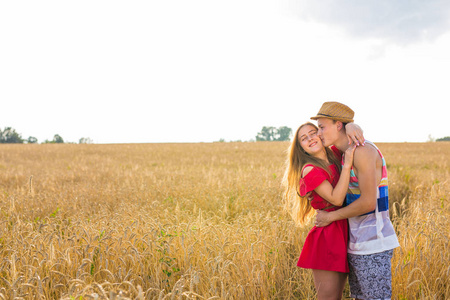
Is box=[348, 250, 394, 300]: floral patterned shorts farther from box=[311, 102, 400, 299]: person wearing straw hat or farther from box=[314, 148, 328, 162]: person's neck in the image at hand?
box=[314, 148, 328, 162]: person's neck

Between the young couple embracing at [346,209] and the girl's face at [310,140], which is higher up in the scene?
the girl's face at [310,140]

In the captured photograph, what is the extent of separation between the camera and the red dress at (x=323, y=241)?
246 centimetres

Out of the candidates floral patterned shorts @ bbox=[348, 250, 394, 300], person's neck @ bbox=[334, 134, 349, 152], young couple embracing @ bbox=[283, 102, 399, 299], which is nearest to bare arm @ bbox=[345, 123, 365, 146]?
young couple embracing @ bbox=[283, 102, 399, 299]

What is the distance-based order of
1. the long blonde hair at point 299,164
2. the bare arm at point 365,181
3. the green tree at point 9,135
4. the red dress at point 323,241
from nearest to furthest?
1. the bare arm at point 365,181
2. the red dress at point 323,241
3. the long blonde hair at point 299,164
4. the green tree at point 9,135

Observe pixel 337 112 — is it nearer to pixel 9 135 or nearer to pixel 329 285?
pixel 329 285

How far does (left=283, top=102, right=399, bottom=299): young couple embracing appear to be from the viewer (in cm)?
238

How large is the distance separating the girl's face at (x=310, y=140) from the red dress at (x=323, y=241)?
200 millimetres

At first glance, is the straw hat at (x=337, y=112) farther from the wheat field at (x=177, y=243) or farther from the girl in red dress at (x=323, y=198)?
the wheat field at (x=177, y=243)

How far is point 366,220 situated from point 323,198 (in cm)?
37

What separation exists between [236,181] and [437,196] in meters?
4.19

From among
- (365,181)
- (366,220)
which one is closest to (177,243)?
(366,220)

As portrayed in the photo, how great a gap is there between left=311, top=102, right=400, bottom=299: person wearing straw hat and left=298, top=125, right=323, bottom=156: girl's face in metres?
0.19

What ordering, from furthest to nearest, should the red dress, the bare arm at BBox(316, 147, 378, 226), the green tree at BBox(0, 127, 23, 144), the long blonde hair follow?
the green tree at BBox(0, 127, 23, 144) → the long blonde hair → the red dress → the bare arm at BBox(316, 147, 378, 226)

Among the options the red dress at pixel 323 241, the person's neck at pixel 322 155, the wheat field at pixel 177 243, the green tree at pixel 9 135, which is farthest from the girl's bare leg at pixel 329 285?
the green tree at pixel 9 135
